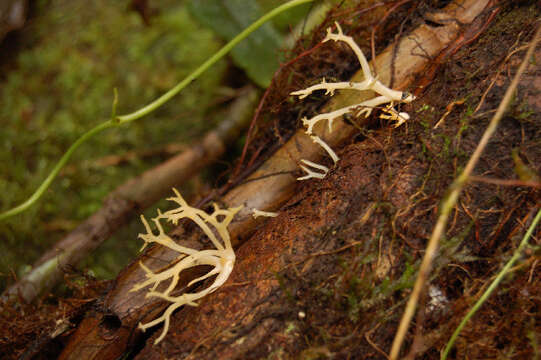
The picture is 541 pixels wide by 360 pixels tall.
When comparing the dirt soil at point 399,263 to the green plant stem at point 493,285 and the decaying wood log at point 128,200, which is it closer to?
the green plant stem at point 493,285

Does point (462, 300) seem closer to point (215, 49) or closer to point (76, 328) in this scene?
point (76, 328)

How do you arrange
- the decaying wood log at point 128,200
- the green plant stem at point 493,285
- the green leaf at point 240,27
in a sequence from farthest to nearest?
the green leaf at point 240,27, the decaying wood log at point 128,200, the green plant stem at point 493,285

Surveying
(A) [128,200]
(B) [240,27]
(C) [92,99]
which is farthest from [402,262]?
(C) [92,99]

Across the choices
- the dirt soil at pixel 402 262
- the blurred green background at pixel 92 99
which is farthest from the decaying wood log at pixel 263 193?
the blurred green background at pixel 92 99

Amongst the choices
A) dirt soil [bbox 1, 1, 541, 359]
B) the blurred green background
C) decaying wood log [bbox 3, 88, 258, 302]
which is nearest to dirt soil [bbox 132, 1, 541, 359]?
dirt soil [bbox 1, 1, 541, 359]

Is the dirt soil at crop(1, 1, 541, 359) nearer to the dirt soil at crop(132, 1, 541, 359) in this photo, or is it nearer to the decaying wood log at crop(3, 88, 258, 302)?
the dirt soil at crop(132, 1, 541, 359)
